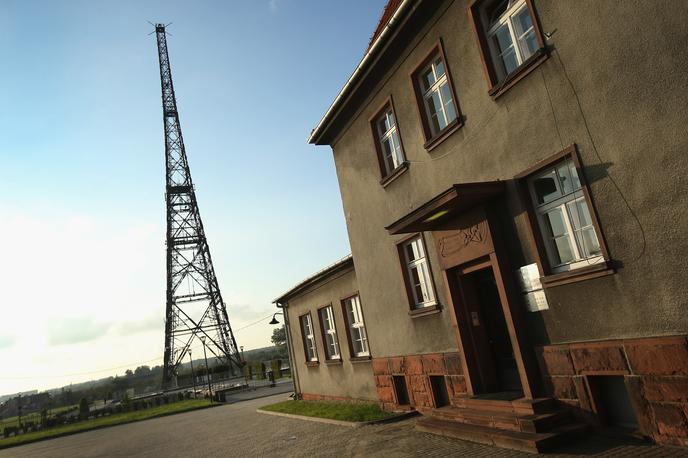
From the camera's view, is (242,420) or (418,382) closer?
(418,382)

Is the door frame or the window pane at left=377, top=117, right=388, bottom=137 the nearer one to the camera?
the door frame

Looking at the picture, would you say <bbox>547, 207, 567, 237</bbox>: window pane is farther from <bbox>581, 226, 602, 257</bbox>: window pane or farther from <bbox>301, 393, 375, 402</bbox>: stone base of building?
<bbox>301, 393, 375, 402</bbox>: stone base of building

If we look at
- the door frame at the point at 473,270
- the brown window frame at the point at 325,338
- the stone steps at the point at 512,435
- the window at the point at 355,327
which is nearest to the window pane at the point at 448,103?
the door frame at the point at 473,270

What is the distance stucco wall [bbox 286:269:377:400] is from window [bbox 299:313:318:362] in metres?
0.20

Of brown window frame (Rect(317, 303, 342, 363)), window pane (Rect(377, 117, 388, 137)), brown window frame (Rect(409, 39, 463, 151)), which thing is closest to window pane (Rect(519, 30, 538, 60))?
brown window frame (Rect(409, 39, 463, 151))

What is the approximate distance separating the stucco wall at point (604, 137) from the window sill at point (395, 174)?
0.89 meters

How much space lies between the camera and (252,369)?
164ft

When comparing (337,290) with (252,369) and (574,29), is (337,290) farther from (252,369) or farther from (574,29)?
(252,369)

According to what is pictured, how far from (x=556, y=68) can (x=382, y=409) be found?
844cm

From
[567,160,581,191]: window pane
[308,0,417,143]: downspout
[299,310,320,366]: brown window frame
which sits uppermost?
[308,0,417,143]: downspout

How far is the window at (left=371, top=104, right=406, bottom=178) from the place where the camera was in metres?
10.7

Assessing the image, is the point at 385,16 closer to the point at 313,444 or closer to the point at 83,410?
the point at 313,444

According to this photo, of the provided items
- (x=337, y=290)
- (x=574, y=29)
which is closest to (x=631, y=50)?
(x=574, y=29)

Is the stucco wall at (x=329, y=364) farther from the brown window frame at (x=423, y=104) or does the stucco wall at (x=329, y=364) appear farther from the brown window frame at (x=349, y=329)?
the brown window frame at (x=423, y=104)
